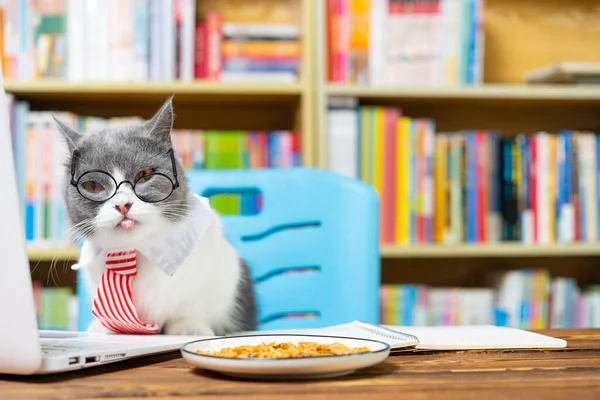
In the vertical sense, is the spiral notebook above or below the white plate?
below

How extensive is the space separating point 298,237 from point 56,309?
794mm

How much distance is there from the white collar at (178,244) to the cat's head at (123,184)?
1cm

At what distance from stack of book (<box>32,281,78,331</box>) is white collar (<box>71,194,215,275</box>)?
1022 mm

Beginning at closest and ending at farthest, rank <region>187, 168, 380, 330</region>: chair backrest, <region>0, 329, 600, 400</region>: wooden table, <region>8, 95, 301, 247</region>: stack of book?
<region>0, 329, 600, 400</region>: wooden table
<region>187, 168, 380, 330</region>: chair backrest
<region>8, 95, 301, 247</region>: stack of book

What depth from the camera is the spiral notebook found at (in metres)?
0.67

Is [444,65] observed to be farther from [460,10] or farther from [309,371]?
[309,371]

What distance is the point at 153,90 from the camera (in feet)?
5.58

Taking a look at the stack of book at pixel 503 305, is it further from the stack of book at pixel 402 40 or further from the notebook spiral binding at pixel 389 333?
the notebook spiral binding at pixel 389 333

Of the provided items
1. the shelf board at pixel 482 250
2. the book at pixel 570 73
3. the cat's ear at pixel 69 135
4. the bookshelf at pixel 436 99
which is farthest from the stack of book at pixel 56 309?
the book at pixel 570 73

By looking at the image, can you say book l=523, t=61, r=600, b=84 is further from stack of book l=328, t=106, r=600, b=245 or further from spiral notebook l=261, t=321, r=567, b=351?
spiral notebook l=261, t=321, r=567, b=351

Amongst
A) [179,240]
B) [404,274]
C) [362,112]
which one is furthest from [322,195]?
[404,274]

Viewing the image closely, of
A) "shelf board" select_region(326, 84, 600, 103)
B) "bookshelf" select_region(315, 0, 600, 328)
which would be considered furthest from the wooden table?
"bookshelf" select_region(315, 0, 600, 328)

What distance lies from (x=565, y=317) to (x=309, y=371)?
1512 mm

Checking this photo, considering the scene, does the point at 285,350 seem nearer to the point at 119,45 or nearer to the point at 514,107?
the point at 119,45
